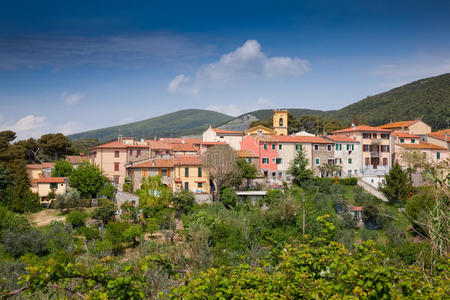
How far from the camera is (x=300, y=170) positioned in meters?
35.9

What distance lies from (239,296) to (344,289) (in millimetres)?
1773

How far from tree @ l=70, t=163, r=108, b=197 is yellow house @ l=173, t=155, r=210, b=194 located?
8176mm

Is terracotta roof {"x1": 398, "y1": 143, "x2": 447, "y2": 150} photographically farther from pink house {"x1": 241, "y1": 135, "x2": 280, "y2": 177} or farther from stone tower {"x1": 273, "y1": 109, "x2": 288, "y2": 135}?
pink house {"x1": 241, "y1": 135, "x2": 280, "y2": 177}

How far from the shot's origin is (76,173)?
32812 mm

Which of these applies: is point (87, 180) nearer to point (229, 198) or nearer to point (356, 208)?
point (229, 198)

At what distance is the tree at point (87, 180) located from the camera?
105 feet

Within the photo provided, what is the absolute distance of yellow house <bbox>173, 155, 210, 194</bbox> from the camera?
108 feet

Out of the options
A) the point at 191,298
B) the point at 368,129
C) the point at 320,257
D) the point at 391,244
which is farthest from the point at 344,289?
the point at 368,129

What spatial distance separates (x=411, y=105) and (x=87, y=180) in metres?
78.5

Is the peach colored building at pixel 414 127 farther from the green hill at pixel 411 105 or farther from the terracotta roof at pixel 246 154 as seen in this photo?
the terracotta roof at pixel 246 154

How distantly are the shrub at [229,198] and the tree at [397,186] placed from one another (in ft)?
52.4

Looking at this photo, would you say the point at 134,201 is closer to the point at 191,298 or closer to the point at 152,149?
the point at 152,149

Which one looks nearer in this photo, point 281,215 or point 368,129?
point 281,215

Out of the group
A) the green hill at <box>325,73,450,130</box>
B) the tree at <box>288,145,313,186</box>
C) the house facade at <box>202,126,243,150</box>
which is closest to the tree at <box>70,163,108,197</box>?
the house facade at <box>202,126,243,150</box>
